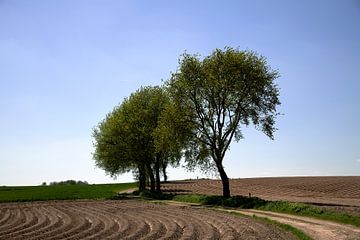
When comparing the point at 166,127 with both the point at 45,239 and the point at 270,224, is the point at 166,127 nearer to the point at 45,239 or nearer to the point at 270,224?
the point at 270,224

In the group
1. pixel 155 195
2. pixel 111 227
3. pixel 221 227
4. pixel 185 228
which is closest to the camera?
pixel 185 228

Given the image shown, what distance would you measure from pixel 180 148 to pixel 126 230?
25.4m

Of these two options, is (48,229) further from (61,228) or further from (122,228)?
(122,228)

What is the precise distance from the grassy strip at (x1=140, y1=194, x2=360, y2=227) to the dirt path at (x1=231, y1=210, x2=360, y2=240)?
2.85 feet

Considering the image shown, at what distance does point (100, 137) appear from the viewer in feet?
248

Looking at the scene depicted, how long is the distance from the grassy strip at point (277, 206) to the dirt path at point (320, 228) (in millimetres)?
870

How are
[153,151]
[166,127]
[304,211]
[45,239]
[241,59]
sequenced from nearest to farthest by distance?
[45,239], [304,211], [241,59], [166,127], [153,151]

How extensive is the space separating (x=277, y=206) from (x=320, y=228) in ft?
37.7

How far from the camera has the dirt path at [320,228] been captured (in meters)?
23.2

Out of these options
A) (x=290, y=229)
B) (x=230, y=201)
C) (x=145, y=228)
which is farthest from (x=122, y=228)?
(x=230, y=201)

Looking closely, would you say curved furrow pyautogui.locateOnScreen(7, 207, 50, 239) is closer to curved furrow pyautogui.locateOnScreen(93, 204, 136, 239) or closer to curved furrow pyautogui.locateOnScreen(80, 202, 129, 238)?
curved furrow pyautogui.locateOnScreen(80, 202, 129, 238)

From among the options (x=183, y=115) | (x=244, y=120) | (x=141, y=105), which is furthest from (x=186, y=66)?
(x=141, y=105)

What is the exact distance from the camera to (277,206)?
37.6m

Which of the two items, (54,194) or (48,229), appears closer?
(48,229)
